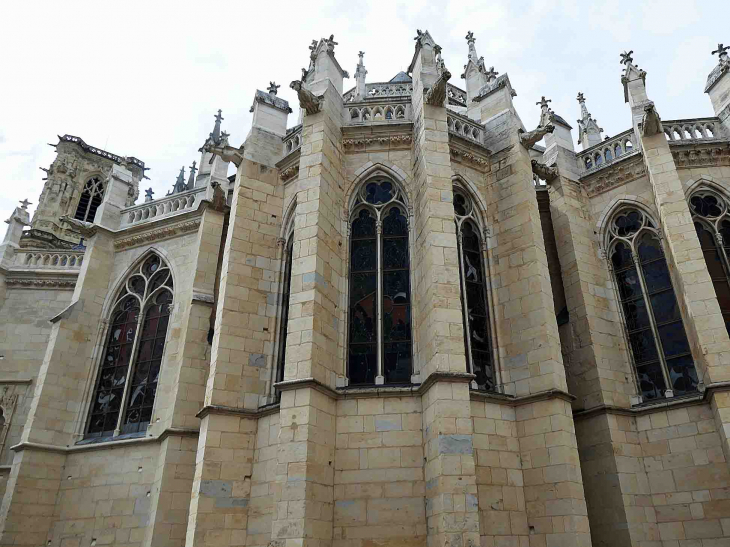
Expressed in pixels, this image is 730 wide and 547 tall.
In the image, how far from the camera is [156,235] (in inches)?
568

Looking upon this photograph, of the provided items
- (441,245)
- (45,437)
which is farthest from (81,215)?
(441,245)

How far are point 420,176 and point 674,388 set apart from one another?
6.03m

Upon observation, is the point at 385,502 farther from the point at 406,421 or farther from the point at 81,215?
the point at 81,215

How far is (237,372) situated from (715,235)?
963 cm

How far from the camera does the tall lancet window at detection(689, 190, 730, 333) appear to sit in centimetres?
1125

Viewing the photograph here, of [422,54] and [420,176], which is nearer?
[420,176]

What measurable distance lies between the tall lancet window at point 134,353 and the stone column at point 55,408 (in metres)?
0.37

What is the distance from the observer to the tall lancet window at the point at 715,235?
1125 centimetres

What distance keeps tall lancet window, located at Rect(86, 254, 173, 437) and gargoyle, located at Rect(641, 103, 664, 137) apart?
10.9m

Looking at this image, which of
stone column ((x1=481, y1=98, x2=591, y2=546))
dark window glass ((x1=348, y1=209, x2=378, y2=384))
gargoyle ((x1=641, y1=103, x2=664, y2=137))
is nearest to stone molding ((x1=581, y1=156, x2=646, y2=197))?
gargoyle ((x1=641, y1=103, x2=664, y2=137))

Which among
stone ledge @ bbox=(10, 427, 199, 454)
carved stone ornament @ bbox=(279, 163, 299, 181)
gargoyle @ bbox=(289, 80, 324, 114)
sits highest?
gargoyle @ bbox=(289, 80, 324, 114)

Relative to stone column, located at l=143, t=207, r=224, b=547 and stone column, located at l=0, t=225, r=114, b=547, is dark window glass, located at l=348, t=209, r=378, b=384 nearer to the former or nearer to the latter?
stone column, located at l=143, t=207, r=224, b=547

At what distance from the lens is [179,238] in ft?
46.8

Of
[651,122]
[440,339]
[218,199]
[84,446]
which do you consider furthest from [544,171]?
[84,446]
